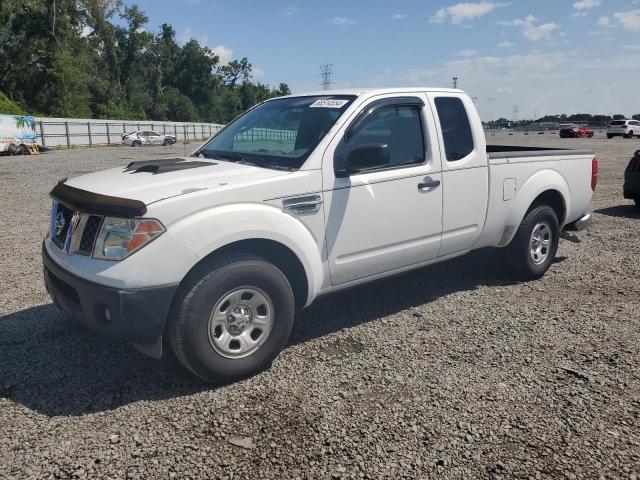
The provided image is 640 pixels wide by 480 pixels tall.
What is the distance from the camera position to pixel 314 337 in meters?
4.32

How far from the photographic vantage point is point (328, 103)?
4281mm

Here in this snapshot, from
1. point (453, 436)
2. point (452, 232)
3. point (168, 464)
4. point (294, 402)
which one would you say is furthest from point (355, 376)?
point (452, 232)

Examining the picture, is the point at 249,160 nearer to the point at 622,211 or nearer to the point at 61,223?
the point at 61,223

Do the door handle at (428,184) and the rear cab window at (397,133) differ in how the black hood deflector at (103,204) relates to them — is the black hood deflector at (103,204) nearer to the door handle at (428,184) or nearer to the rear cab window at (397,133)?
the rear cab window at (397,133)

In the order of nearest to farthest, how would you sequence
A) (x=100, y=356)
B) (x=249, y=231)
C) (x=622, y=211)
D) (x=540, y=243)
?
(x=249, y=231), (x=100, y=356), (x=540, y=243), (x=622, y=211)

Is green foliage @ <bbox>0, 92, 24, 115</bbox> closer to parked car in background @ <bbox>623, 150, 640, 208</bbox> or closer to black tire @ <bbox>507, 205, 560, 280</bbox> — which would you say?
parked car in background @ <bbox>623, 150, 640, 208</bbox>

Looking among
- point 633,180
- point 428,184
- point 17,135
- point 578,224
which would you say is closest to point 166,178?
point 428,184

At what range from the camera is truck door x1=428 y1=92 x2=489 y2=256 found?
4621 millimetres

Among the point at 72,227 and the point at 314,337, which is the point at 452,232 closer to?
the point at 314,337

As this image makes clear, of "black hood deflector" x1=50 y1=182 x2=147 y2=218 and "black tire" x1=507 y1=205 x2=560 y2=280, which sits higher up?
"black hood deflector" x1=50 y1=182 x2=147 y2=218

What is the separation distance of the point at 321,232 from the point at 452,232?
1.47 meters

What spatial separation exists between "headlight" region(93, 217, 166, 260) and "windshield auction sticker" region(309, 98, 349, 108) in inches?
70.5

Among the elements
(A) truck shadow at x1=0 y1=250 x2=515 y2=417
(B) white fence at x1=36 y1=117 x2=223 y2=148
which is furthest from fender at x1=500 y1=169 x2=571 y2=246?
(B) white fence at x1=36 y1=117 x2=223 y2=148

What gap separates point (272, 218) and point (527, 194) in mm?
3016
